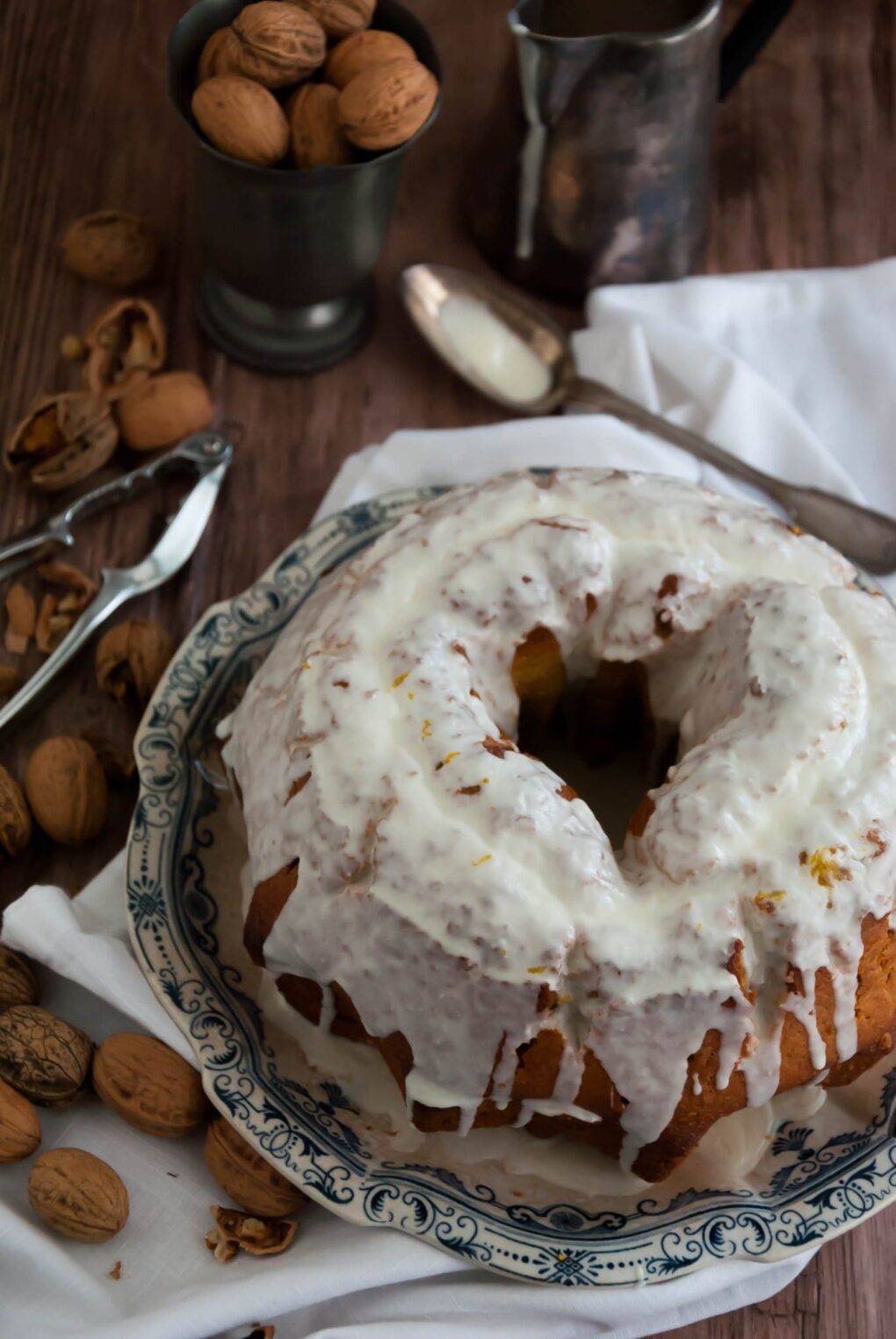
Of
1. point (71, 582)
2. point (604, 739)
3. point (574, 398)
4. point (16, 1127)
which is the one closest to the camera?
point (16, 1127)

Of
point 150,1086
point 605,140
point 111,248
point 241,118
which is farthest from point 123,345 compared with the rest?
point 150,1086

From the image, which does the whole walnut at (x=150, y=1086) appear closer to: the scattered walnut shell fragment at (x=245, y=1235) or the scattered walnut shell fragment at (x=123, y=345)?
the scattered walnut shell fragment at (x=245, y=1235)

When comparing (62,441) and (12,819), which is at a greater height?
(62,441)

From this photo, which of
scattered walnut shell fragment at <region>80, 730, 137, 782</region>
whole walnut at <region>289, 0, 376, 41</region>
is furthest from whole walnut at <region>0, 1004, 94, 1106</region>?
whole walnut at <region>289, 0, 376, 41</region>

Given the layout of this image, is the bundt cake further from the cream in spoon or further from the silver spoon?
the cream in spoon

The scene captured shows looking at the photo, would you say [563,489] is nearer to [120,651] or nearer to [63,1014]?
[120,651]

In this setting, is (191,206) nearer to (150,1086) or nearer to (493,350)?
(493,350)
